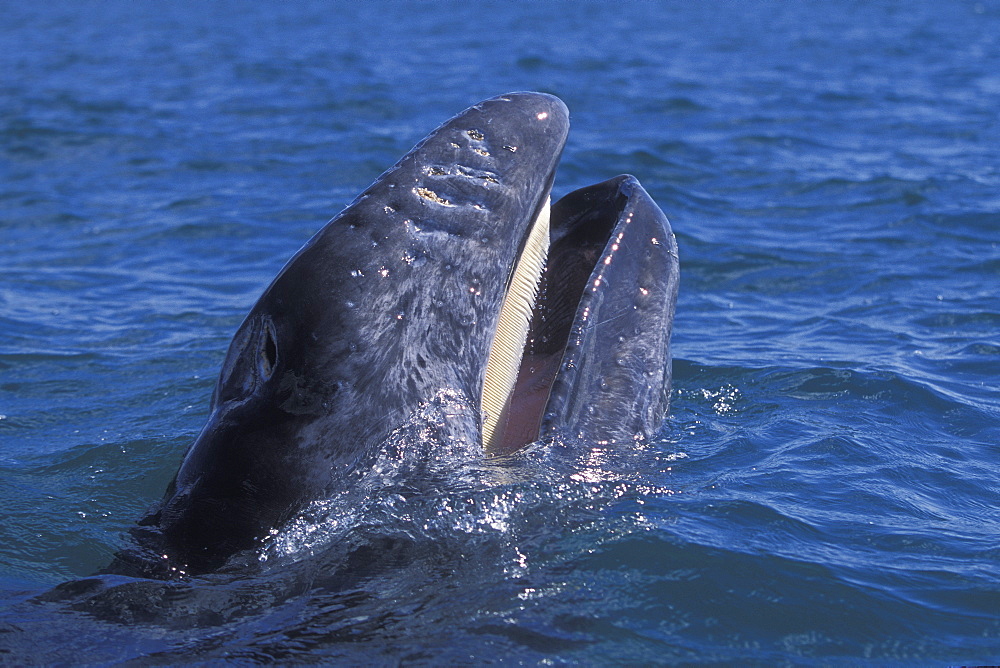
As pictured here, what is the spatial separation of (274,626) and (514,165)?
1.76m

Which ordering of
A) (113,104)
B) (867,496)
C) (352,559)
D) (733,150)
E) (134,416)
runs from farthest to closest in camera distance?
(113,104)
(733,150)
(134,416)
(867,496)
(352,559)

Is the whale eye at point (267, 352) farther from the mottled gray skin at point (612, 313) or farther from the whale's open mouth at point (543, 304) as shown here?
the mottled gray skin at point (612, 313)

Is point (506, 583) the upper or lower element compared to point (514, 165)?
lower

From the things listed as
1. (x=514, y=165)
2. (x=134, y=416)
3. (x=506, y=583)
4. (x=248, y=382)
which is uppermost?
(x=514, y=165)

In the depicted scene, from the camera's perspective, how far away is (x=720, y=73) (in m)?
19.6

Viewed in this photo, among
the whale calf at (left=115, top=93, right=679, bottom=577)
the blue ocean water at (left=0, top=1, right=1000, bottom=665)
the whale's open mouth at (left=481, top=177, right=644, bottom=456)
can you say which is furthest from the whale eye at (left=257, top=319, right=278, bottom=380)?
the whale's open mouth at (left=481, top=177, right=644, bottom=456)

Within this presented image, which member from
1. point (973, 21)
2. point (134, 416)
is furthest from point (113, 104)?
point (973, 21)

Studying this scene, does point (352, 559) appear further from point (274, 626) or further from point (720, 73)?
point (720, 73)

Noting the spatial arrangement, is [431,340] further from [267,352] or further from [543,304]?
[543,304]

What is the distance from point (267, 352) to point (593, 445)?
50.3 inches

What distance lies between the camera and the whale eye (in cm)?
357

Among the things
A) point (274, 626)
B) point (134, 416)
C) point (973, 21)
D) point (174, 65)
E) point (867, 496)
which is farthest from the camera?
point (973, 21)

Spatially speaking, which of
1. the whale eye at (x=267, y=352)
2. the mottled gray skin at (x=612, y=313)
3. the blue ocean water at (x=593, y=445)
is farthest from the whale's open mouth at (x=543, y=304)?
the whale eye at (x=267, y=352)

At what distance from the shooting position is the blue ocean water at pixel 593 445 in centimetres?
356
